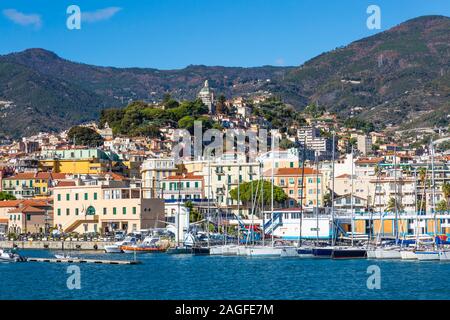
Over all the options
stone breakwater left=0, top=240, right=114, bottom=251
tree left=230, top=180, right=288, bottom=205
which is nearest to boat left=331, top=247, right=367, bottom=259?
stone breakwater left=0, top=240, right=114, bottom=251

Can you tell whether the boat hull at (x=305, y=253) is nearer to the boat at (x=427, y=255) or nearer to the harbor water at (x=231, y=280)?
the harbor water at (x=231, y=280)

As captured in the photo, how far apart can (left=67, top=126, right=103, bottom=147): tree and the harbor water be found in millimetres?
73240

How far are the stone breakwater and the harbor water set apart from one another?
1405 centimetres

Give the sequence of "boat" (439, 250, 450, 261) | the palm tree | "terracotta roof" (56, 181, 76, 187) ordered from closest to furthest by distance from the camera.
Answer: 1. "boat" (439, 250, 450, 261)
2. "terracotta roof" (56, 181, 76, 187)
3. the palm tree

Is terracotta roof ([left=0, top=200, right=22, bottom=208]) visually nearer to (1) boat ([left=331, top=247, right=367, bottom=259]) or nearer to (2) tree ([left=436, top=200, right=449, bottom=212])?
(2) tree ([left=436, top=200, right=449, bottom=212])

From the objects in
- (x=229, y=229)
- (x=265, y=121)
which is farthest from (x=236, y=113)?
(x=229, y=229)

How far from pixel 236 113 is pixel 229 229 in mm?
76971

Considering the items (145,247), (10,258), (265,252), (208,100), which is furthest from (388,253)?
(208,100)

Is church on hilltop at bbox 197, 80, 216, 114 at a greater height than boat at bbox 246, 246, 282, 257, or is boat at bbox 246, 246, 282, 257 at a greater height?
church on hilltop at bbox 197, 80, 216, 114

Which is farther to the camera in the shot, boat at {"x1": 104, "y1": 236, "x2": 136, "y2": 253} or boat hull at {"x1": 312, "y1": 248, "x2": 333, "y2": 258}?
boat at {"x1": 104, "y1": 236, "x2": 136, "y2": 253}

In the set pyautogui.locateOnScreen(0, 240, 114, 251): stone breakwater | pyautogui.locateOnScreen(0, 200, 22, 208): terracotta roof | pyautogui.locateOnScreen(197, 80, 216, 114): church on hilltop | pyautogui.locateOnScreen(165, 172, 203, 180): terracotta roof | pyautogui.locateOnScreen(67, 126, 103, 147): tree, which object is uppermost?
pyautogui.locateOnScreen(197, 80, 216, 114): church on hilltop

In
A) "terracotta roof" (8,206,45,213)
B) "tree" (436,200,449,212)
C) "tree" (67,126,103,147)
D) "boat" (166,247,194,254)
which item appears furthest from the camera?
"tree" (67,126,103,147)

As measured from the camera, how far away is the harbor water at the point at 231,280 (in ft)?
130

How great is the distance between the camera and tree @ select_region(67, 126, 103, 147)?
13150 centimetres
